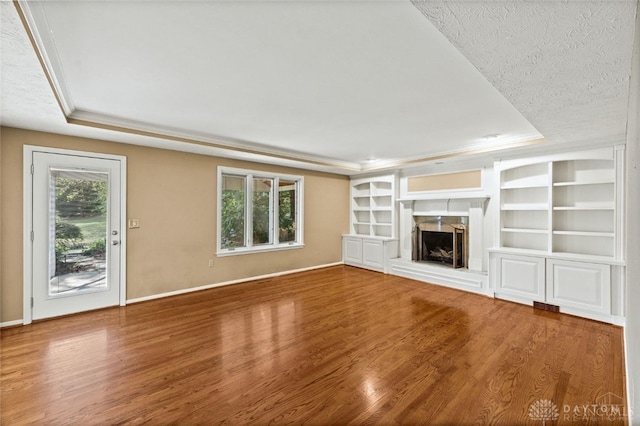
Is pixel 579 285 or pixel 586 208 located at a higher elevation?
pixel 586 208

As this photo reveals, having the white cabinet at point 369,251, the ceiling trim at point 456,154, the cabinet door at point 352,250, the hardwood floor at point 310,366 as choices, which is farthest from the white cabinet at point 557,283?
the cabinet door at point 352,250

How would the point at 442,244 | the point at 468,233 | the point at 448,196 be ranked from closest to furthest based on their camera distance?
the point at 468,233, the point at 448,196, the point at 442,244

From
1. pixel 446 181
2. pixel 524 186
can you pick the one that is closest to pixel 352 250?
pixel 446 181

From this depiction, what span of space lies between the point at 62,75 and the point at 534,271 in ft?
19.1

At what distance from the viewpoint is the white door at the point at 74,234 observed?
3439mm

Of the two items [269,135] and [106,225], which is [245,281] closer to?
[106,225]

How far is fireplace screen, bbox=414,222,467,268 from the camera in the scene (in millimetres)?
5422

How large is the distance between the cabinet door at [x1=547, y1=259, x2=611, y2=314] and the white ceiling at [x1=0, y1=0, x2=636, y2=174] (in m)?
1.65

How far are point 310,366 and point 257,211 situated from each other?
370 centimetres

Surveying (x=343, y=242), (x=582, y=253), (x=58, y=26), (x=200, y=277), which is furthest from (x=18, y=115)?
(x=582, y=253)

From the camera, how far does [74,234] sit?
365cm

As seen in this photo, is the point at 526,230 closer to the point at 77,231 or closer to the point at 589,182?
the point at 589,182

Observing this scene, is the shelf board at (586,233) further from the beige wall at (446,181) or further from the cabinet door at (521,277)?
the beige wall at (446,181)

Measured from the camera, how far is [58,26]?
1723mm
